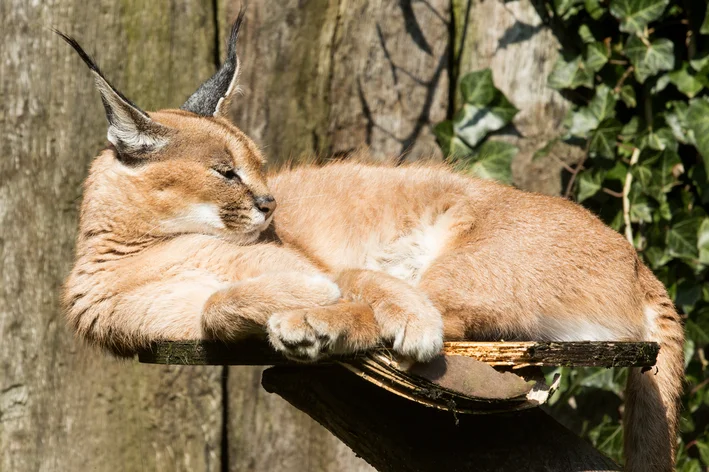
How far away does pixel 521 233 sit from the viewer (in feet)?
11.9

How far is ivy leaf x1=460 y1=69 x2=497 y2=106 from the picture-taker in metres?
5.52

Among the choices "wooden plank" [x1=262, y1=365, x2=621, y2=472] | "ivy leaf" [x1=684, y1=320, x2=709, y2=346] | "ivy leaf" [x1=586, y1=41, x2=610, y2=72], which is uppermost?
"ivy leaf" [x1=586, y1=41, x2=610, y2=72]

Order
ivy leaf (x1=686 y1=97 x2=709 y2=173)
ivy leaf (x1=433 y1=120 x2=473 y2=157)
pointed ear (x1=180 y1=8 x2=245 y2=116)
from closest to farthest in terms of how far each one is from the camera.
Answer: pointed ear (x1=180 y1=8 x2=245 y2=116) → ivy leaf (x1=686 y1=97 x2=709 y2=173) → ivy leaf (x1=433 y1=120 x2=473 y2=157)

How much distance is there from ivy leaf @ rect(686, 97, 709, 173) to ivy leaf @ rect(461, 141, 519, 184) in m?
1.08

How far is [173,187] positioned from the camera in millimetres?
3588

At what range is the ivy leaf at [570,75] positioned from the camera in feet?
18.0

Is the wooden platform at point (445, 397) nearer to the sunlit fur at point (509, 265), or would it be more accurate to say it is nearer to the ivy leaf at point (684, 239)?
the sunlit fur at point (509, 265)

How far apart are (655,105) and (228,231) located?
3254mm

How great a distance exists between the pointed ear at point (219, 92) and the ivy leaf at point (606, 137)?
246cm

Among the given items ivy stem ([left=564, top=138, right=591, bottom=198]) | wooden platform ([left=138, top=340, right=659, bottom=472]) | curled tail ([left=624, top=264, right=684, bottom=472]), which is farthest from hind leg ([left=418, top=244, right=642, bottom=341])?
ivy stem ([left=564, top=138, right=591, bottom=198])

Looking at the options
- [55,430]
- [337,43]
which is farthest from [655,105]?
[55,430]

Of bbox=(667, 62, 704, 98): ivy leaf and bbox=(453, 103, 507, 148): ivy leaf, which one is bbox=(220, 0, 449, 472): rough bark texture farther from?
bbox=(667, 62, 704, 98): ivy leaf

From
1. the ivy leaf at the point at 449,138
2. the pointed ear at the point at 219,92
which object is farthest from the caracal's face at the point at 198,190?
the ivy leaf at the point at 449,138

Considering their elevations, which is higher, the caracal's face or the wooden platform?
the caracal's face
